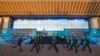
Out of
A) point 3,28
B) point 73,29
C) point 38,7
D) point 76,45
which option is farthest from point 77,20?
point 76,45

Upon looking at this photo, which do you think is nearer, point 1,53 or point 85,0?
point 1,53

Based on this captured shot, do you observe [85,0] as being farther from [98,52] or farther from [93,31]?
[98,52]

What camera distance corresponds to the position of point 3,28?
23125 millimetres

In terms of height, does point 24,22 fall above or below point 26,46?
above

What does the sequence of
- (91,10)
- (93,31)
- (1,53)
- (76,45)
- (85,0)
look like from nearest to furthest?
1. (1,53)
2. (76,45)
3. (93,31)
4. (85,0)
5. (91,10)

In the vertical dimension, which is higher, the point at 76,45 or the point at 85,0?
the point at 85,0

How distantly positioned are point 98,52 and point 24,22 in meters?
15.4

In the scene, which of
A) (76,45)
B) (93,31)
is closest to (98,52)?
(76,45)

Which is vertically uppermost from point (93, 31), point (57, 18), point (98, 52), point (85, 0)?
point (85, 0)

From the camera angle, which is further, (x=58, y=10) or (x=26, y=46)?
(x=58, y=10)

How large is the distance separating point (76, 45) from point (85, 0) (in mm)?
11458

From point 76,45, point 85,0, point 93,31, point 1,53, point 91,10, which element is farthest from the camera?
point 91,10

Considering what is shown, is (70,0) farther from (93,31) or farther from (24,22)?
(24,22)

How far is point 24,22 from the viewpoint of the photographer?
25125 millimetres
